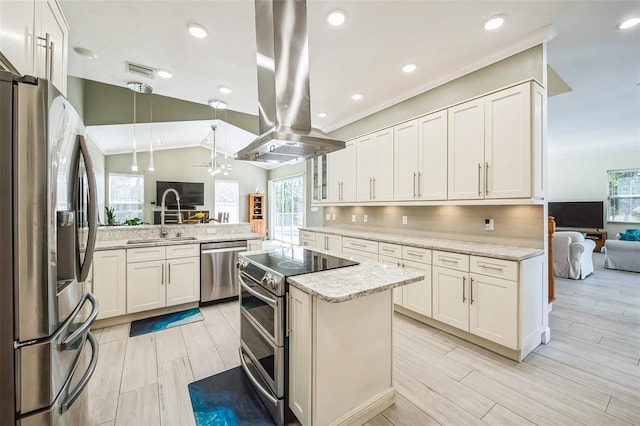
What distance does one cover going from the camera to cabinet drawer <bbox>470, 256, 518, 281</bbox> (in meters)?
2.28

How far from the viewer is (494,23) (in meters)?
2.34

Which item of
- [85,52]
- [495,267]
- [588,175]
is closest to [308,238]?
[495,267]

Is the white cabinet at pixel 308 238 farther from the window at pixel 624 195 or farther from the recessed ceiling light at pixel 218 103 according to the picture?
the window at pixel 624 195

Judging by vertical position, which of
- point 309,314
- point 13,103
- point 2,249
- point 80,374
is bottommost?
point 80,374

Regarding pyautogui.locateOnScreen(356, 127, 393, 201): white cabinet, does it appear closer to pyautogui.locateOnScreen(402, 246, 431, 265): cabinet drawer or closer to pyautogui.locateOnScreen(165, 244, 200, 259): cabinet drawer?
pyautogui.locateOnScreen(402, 246, 431, 265): cabinet drawer

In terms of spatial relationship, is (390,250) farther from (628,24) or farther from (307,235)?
(628,24)

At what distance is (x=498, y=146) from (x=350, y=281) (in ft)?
7.05

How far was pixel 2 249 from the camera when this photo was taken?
926 mm

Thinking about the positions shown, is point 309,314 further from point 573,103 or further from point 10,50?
point 573,103

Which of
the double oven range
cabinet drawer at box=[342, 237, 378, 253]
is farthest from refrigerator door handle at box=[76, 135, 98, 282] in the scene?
cabinet drawer at box=[342, 237, 378, 253]

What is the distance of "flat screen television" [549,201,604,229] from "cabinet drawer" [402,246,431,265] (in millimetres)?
8091

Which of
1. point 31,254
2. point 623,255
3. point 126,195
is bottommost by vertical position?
point 623,255

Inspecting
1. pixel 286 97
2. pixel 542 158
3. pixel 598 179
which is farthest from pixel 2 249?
pixel 598 179

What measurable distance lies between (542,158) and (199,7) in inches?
130
